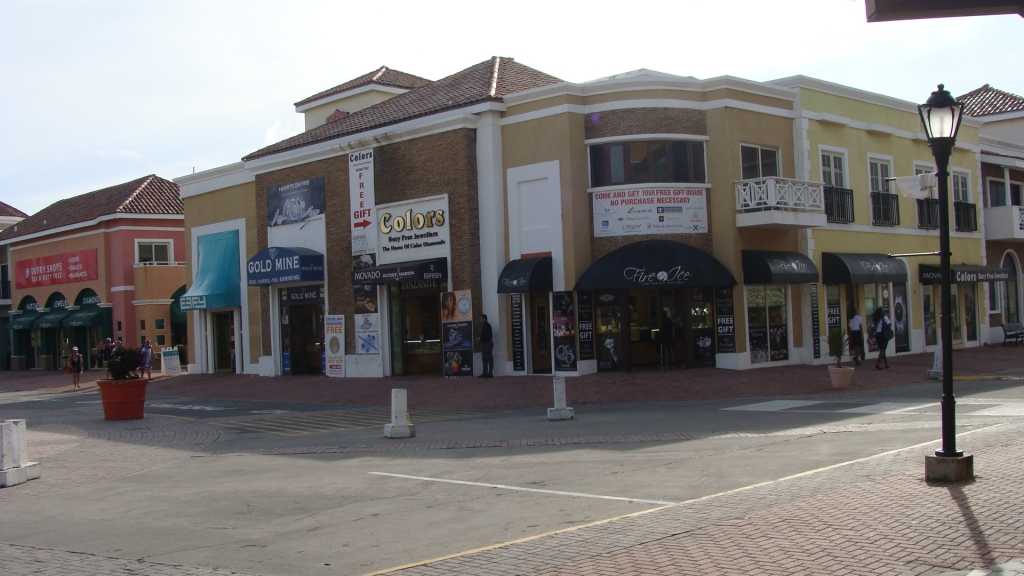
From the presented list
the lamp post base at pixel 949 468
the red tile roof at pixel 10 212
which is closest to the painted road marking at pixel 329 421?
the lamp post base at pixel 949 468

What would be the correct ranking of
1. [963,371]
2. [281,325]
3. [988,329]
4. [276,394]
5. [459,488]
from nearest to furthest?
[459,488], [963,371], [276,394], [281,325], [988,329]

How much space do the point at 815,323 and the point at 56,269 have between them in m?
39.6

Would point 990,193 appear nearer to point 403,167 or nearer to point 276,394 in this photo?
point 403,167

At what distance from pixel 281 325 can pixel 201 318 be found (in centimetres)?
560

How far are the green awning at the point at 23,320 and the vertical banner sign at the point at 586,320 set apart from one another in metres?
37.2

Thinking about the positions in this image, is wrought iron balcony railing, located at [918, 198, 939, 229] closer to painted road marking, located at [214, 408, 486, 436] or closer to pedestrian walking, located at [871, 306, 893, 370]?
pedestrian walking, located at [871, 306, 893, 370]

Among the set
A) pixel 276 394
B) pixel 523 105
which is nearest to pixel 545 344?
pixel 523 105

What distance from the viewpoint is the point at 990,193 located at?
36531mm

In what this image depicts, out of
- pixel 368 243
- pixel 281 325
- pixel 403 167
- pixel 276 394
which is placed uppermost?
pixel 403 167

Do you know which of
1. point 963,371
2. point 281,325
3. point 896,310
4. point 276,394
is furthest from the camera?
point 281,325

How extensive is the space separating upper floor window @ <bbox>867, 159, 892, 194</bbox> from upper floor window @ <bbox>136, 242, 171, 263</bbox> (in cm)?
3293

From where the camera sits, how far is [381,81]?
3625 cm

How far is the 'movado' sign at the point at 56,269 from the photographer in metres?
46.2

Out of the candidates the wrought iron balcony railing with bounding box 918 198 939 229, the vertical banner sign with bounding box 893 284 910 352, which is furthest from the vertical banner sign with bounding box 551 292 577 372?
the wrought iron balcony railing with bounding box 918 198 939 229
